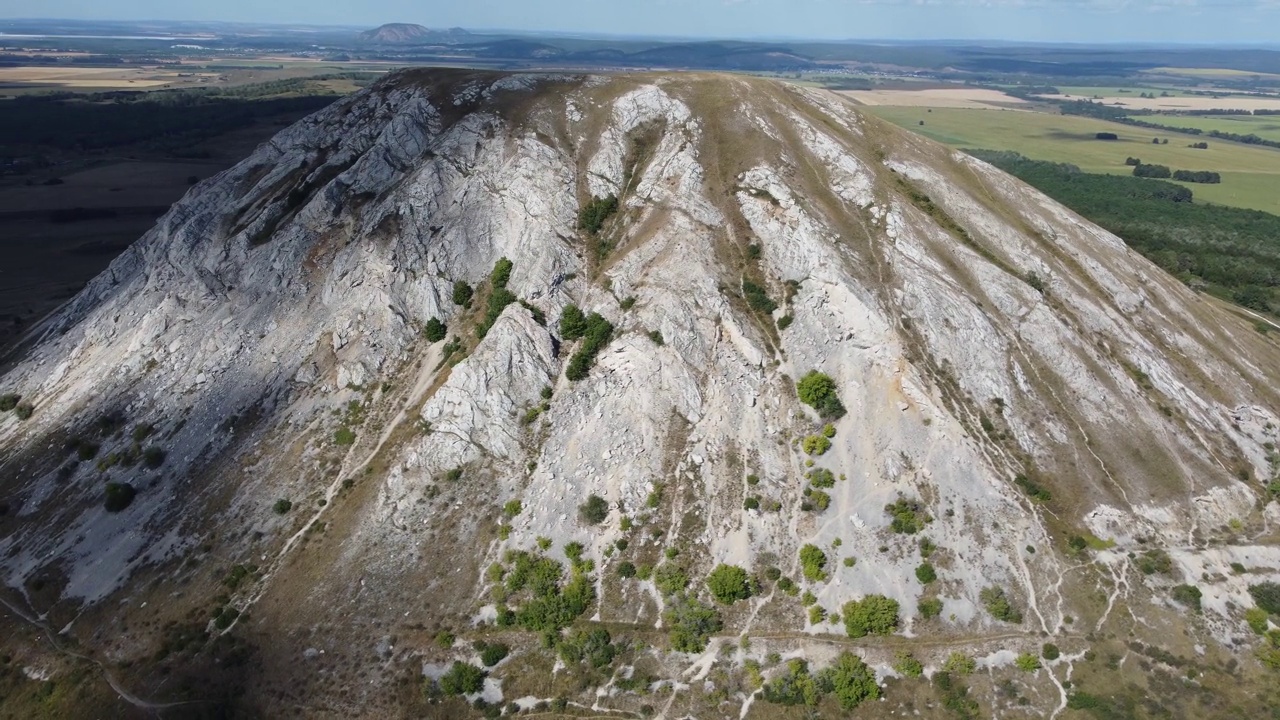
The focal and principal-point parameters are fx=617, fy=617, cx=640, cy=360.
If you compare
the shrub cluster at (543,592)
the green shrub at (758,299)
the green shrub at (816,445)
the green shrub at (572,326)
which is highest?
the green shrub at (758,299)

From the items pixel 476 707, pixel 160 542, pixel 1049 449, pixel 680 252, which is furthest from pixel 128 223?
pixel 1049 449

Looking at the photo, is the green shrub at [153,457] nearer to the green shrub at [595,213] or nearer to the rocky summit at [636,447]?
the rocky summit at [636,447]

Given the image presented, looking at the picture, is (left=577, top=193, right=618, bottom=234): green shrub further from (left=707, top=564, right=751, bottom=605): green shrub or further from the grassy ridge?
the grassy ridge

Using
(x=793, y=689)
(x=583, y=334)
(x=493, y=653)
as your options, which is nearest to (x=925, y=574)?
(x=793, y=689)

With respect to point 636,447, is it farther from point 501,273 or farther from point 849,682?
point 501,273

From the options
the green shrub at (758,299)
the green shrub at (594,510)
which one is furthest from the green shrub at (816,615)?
the green shrub at (758,299)

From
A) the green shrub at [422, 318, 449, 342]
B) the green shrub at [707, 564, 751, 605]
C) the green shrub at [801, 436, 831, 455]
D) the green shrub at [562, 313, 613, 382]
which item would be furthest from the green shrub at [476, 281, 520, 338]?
the green shrub at [707, 564, 751, 605]
